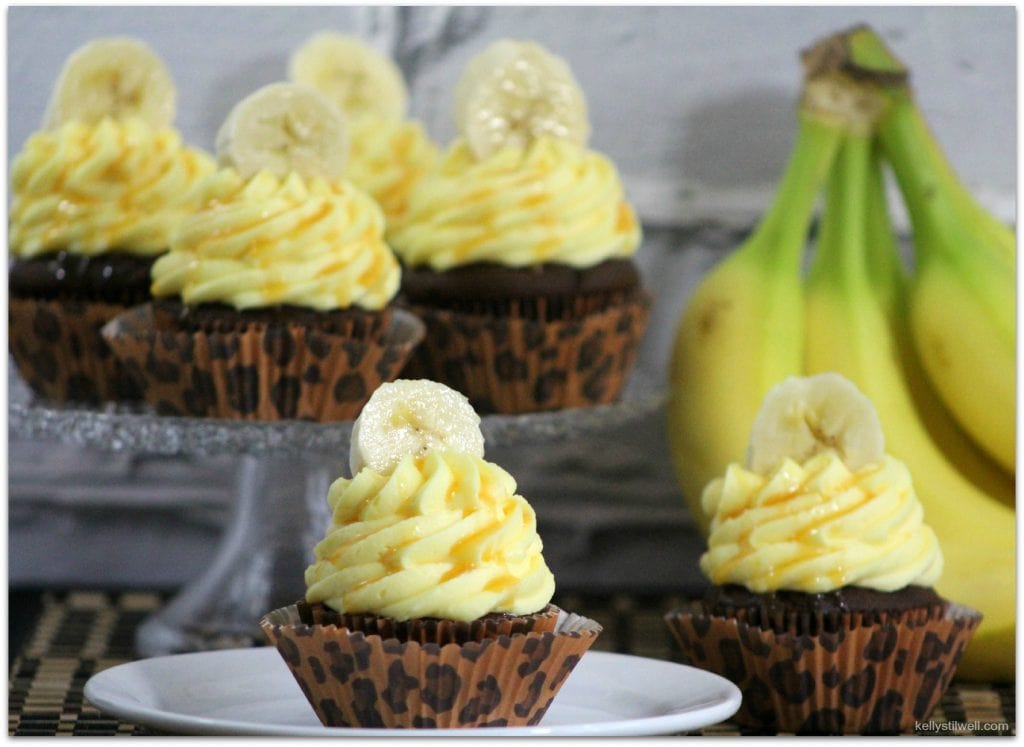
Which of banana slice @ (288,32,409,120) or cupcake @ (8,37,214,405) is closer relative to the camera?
cupcake @ (8,37,214,405)

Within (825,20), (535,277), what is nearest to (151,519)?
(535,277)

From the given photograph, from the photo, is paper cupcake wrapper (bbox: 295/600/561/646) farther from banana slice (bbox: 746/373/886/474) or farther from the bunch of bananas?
the bunch of bananas

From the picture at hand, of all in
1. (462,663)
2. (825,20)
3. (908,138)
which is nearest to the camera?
(462,663)

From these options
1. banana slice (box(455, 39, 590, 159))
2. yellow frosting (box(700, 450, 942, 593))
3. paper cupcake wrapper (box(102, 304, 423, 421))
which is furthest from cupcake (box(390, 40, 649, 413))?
yellow frosting (box(700, 450, 942, 593))

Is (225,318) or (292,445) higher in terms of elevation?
(225,318)

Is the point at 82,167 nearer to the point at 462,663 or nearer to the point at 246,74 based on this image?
the point at 246,74

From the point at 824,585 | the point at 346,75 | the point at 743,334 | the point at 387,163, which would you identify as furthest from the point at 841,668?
the point at 346,75

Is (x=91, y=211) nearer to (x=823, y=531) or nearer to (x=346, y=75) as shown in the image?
(x=346, y=75)

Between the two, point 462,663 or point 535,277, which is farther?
point 535,277
